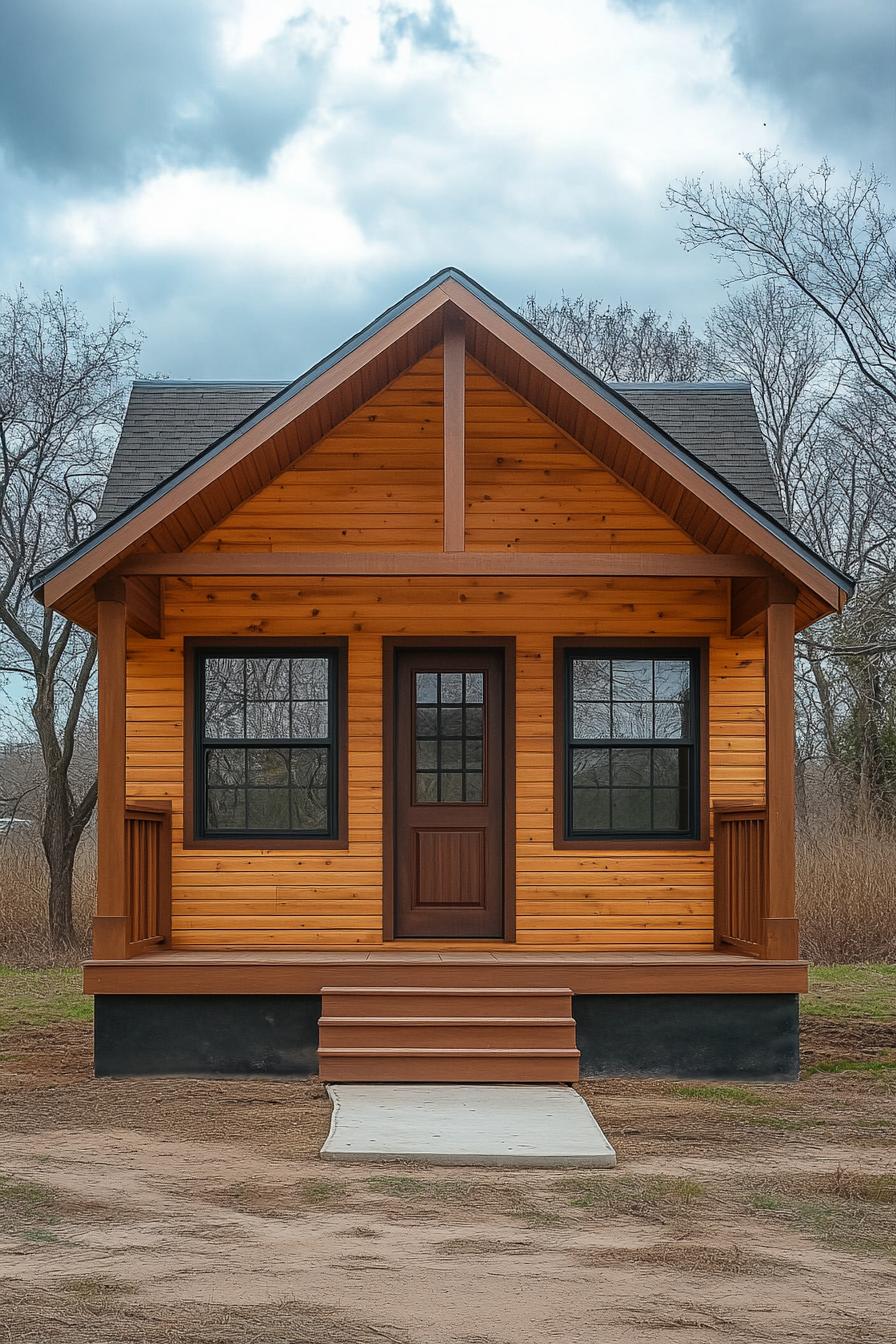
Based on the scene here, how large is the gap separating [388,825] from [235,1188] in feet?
13.0

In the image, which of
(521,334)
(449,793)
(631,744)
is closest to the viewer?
(521,334)

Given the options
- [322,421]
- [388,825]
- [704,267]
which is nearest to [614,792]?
[388,825]

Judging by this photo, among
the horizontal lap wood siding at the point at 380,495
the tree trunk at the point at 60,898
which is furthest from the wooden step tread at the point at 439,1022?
the tree trunk at the point at 60,898

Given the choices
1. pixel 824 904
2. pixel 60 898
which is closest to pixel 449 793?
pixel 824 904

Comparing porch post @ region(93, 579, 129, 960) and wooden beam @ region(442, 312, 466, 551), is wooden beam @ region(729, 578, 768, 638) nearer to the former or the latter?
wooden beam @ region(442, 312, 466, 551)

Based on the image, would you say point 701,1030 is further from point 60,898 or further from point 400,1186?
point 60,898

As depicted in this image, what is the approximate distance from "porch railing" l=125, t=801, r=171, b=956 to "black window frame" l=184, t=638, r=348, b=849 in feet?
0.75

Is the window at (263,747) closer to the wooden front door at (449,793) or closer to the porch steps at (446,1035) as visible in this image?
the wooden front door at (449,793)

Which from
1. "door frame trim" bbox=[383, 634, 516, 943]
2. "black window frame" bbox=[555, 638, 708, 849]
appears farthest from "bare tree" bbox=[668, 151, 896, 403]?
"door frame trim" bbox=[383, 634, 516, 943]

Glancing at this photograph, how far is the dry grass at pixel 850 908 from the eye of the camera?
→ 15.8 m

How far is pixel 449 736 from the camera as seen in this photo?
10133 millimetres

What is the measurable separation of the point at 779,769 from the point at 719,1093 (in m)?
1.96

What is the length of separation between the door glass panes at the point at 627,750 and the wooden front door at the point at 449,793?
54 centimetres

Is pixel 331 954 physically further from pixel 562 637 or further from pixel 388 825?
pixel 562 637
